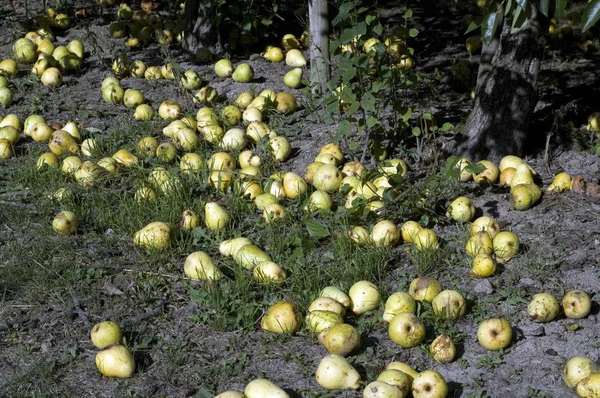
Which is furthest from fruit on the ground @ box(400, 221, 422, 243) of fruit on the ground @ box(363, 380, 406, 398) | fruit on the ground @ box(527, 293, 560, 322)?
fruit on the ground @ box(363, 380, 406, 398)

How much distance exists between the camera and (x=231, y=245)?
4758mm

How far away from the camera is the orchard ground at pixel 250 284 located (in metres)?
3.87

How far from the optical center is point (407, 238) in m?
4.85

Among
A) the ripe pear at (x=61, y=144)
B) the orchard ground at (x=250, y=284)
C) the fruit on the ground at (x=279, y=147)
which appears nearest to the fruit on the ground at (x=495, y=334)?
the orchard ground at (x=250, y=284)

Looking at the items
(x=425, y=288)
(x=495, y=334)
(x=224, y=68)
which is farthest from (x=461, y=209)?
(x=224, y=68)

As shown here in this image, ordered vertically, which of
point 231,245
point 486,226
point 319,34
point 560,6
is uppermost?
point 560,6

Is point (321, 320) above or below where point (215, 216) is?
above

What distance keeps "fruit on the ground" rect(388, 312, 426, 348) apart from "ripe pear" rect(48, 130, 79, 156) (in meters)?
3.01

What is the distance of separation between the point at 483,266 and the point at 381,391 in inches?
47.2

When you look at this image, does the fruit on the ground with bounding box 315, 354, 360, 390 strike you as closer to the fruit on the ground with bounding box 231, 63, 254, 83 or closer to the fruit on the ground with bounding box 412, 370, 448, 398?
the fruit on the ground with bounding box 412, 370, 448, 398

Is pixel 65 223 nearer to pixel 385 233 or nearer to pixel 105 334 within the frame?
pixel 105 334

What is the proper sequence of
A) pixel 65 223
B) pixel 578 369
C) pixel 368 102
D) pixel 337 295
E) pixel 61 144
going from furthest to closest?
pixel 61 144
pixel 368 102
pixel 65 223
pixel 337 295
pixel 578 369

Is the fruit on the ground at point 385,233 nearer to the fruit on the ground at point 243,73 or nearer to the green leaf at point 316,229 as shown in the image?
the green leaf at point 316,229

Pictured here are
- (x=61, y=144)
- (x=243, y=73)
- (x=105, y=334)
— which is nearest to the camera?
(x=105, y=334)
